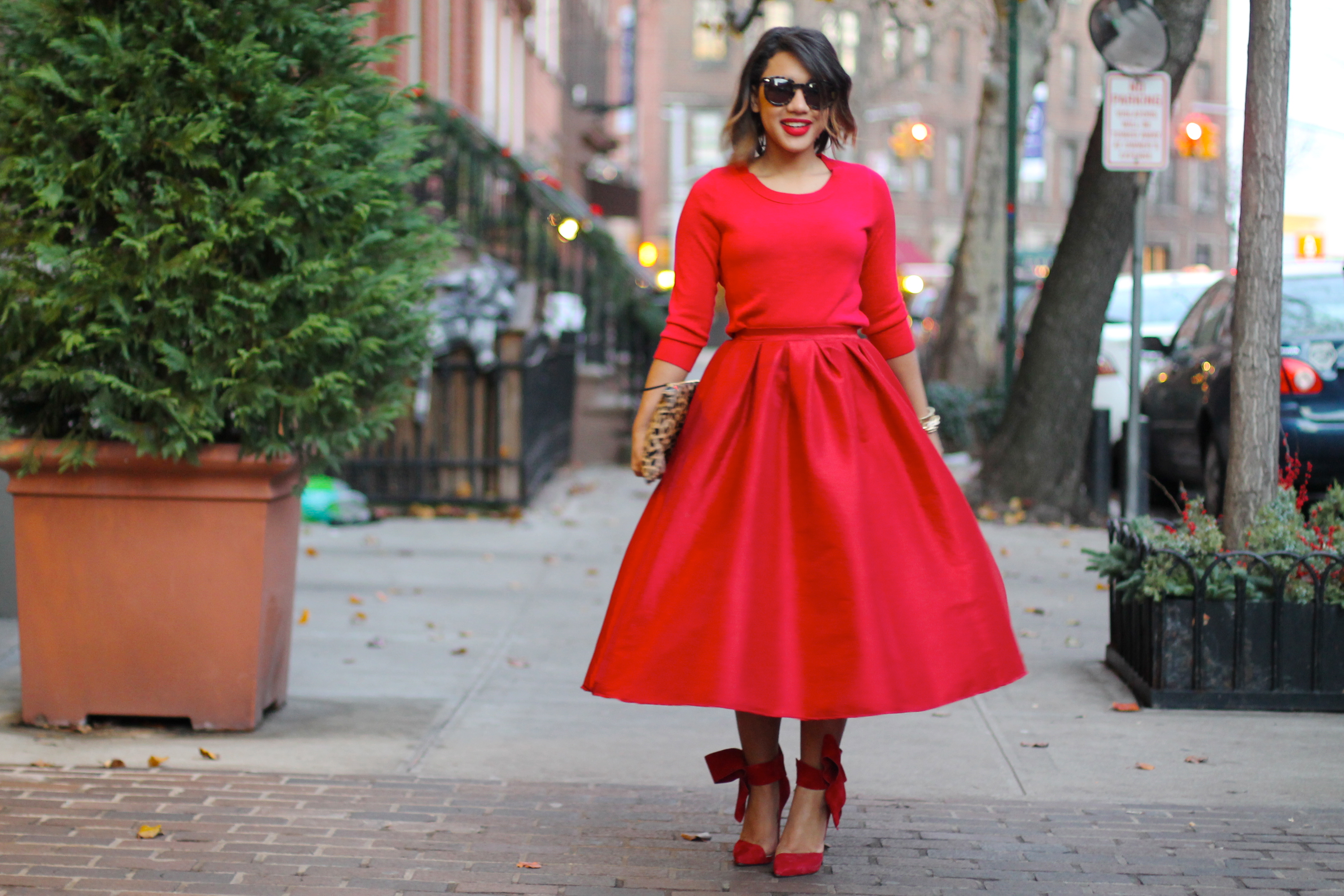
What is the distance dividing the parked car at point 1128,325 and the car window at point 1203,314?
17.2 inches

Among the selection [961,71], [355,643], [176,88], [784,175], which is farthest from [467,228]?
[961,71]

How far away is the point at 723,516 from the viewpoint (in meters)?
3.24

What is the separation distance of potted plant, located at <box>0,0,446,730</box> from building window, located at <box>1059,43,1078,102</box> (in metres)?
53.7

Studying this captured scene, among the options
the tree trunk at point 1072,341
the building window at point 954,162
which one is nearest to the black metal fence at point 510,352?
the tree trunk at point 1072,341

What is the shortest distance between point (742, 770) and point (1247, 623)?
7.38ft

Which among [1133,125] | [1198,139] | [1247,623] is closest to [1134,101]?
[1133,125]

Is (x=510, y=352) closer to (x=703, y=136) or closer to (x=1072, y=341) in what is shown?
(x=1072, y=341)

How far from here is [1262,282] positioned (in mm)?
5125

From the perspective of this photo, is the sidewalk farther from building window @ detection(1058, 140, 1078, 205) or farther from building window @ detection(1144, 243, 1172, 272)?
building window @ detection(1058, 140, 1078, 205)

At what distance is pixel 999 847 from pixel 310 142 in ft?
9.17

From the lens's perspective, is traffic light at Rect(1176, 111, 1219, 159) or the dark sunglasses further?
traffic light at Rect(1176, 111, 1219, 159)

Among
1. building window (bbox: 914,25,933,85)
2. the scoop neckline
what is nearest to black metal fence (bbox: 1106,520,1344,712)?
the scoop neckline

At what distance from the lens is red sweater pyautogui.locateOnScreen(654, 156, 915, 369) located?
10.9ft

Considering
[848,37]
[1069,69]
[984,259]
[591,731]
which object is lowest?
[591,731]
